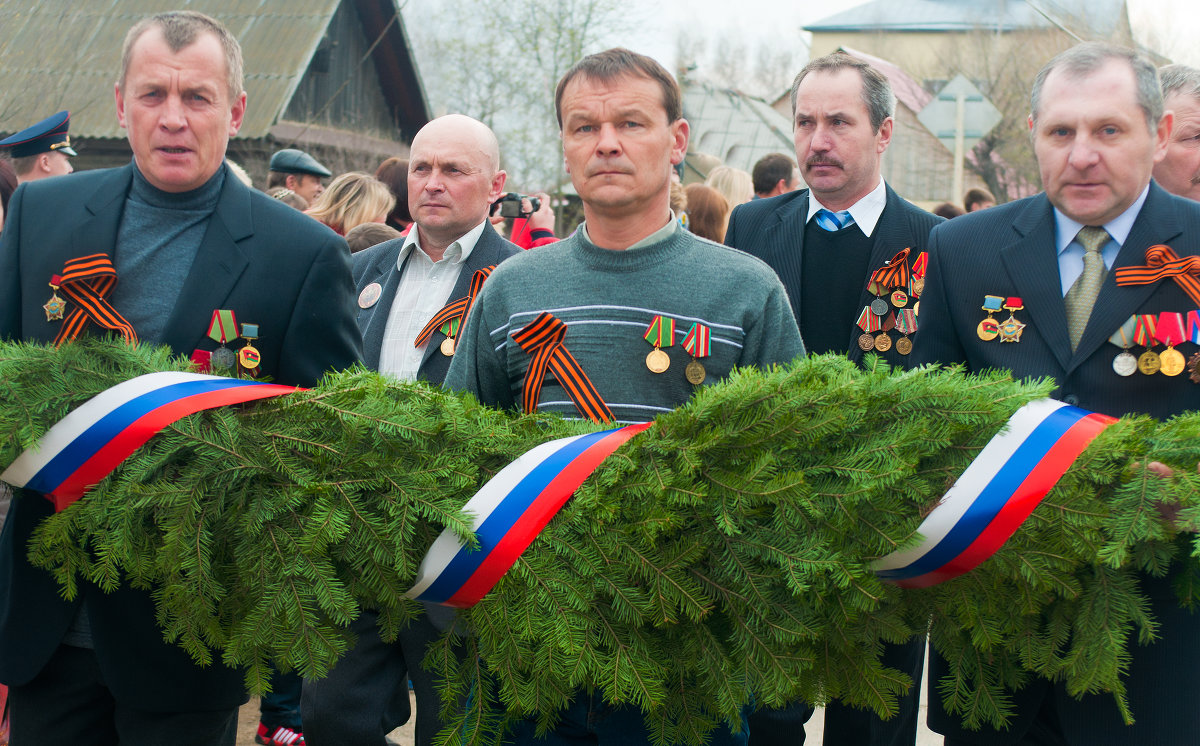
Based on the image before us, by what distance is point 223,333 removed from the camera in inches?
109

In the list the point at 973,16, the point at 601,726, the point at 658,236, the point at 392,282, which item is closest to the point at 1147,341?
the point at 658,236

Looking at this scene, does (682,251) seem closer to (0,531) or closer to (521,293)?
(521,293)

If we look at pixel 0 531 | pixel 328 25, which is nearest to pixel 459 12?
pixel 328 25

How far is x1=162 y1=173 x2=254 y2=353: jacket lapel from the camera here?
272 centimetres

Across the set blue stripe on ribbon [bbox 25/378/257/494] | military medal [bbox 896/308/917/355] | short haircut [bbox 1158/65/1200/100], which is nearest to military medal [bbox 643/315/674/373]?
blue stripe on ribbon [bbox 25/378/257/494]

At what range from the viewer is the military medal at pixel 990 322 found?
2775 mm

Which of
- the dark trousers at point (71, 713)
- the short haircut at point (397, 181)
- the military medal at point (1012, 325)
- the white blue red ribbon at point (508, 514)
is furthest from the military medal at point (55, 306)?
the short haircut at point (397, 181)

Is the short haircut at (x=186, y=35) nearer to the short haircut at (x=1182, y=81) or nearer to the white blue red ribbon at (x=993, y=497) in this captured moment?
the white blue red ribbon at (x=993, y=497)

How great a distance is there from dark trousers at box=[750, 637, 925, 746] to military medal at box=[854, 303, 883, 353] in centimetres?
104

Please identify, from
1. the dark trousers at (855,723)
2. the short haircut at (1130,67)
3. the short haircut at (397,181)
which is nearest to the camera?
the short haircut at (1130,67)

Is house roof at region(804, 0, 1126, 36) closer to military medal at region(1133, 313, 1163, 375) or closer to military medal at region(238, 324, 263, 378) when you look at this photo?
military medal at region(1133, 313, 1163, 375)

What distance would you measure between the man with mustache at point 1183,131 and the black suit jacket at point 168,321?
9.22 feet

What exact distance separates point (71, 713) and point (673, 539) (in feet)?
5.38

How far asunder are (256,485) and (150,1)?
1992cm
